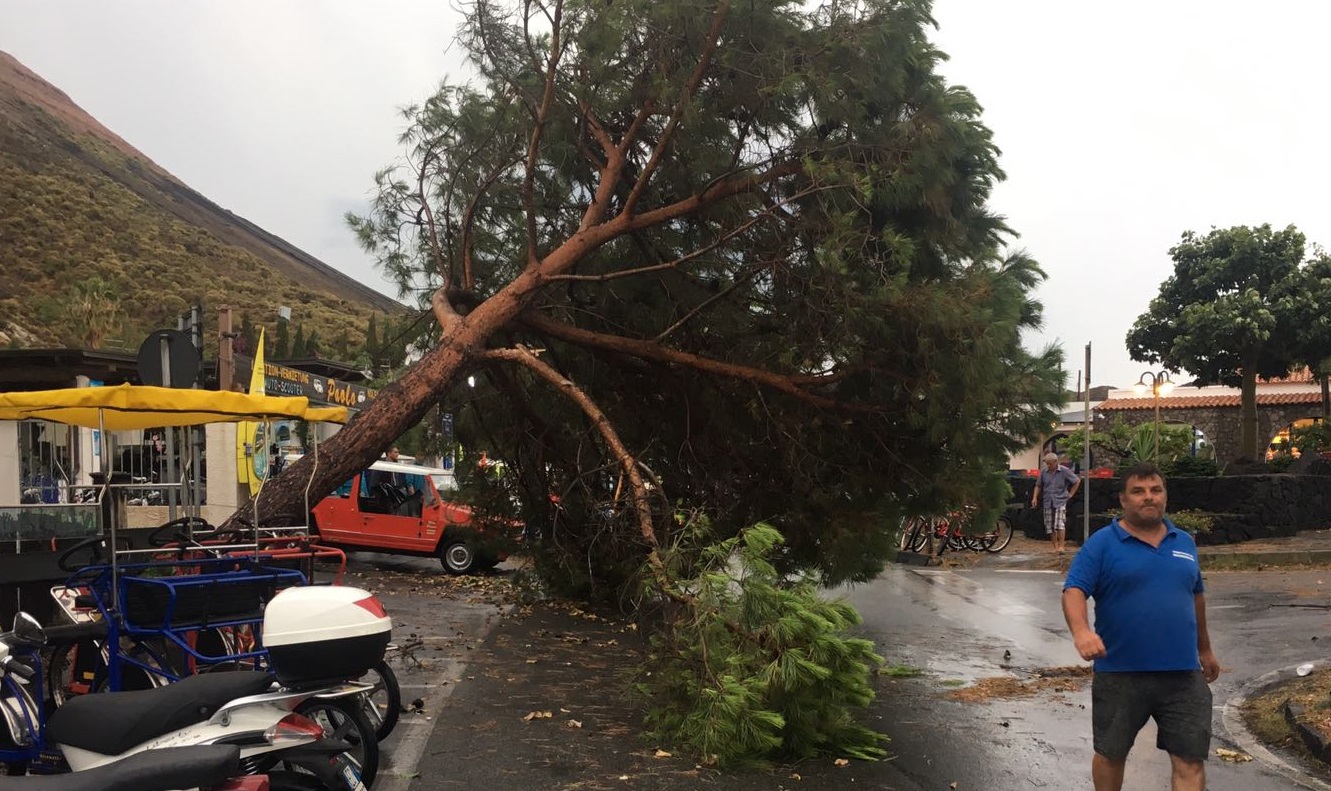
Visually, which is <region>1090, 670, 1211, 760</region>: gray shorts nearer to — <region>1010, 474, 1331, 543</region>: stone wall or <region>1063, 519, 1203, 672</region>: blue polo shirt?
<region>1063, 519, 1203, 672</region>: blue polo shirt

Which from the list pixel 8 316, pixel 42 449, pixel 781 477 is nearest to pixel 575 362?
pixel 781 477

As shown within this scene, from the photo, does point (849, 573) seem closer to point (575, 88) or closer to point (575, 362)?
point (575, 362)

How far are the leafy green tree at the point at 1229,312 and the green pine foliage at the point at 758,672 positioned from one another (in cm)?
2775

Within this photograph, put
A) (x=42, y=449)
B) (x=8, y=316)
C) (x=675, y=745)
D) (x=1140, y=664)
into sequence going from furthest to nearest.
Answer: (x=8, y=316) < (x=42, y=449) < (x=675, y=745) < (x=1140, y=664)

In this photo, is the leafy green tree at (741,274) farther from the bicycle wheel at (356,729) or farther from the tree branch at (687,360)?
the bicycle wheel at (356,729)

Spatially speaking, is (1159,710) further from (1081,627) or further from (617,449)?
(617,449)

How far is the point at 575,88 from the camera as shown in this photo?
10.6 meters

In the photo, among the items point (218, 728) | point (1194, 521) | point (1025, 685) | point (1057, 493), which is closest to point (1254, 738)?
point (1025, 685)

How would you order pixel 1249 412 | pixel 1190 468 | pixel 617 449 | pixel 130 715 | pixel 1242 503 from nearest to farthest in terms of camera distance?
pixel 130 715 → pixel 617 449 → pixel 1242 503 → pixel 1190 468 → pixel 1249 412

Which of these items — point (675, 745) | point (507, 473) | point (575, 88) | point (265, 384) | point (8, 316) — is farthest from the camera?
point (8, 316)

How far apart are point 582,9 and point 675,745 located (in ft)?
21.6

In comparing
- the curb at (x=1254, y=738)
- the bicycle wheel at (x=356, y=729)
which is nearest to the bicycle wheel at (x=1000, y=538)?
the curb at (x=1254, y=738)

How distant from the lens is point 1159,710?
4.61 meters

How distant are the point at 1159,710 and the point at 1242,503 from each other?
55.7 feet
